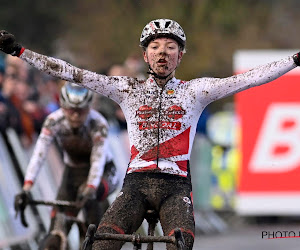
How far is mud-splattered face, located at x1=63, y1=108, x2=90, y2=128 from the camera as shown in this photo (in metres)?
12.7

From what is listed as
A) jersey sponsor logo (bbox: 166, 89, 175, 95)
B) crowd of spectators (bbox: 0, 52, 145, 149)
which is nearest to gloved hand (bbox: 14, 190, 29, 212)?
jersey sponsor logo (bbox: 166, 89, 175, 95)

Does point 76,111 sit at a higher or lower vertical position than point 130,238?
higher

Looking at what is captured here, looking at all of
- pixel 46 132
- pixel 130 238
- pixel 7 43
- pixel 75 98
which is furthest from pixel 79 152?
pixel 130 238

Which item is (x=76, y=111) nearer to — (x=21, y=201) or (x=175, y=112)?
(x=21, y=201)

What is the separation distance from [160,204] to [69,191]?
408 cm

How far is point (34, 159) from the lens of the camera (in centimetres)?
1248

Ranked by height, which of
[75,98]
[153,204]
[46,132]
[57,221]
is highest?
[75,98]

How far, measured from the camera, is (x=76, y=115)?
41.5 feet

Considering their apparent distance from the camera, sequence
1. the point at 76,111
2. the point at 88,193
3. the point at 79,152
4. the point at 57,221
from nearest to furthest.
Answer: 1. the point at 88,193
2. the point at 57,221
3. the point at 76,111
4. the point at 79,152

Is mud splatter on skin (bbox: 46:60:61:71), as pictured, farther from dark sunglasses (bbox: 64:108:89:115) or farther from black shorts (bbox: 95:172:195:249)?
dark sunglasses (bbox: 64:108:89:115)

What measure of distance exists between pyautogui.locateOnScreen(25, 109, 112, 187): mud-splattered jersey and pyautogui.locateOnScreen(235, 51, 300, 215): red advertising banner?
7610 millimetres

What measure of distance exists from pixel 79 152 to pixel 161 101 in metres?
3.85

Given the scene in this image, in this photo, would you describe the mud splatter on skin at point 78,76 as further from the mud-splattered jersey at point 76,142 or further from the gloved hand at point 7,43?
the mud-splattered jersey at point 76,142

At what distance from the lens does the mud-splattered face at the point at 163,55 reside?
9.30 m
